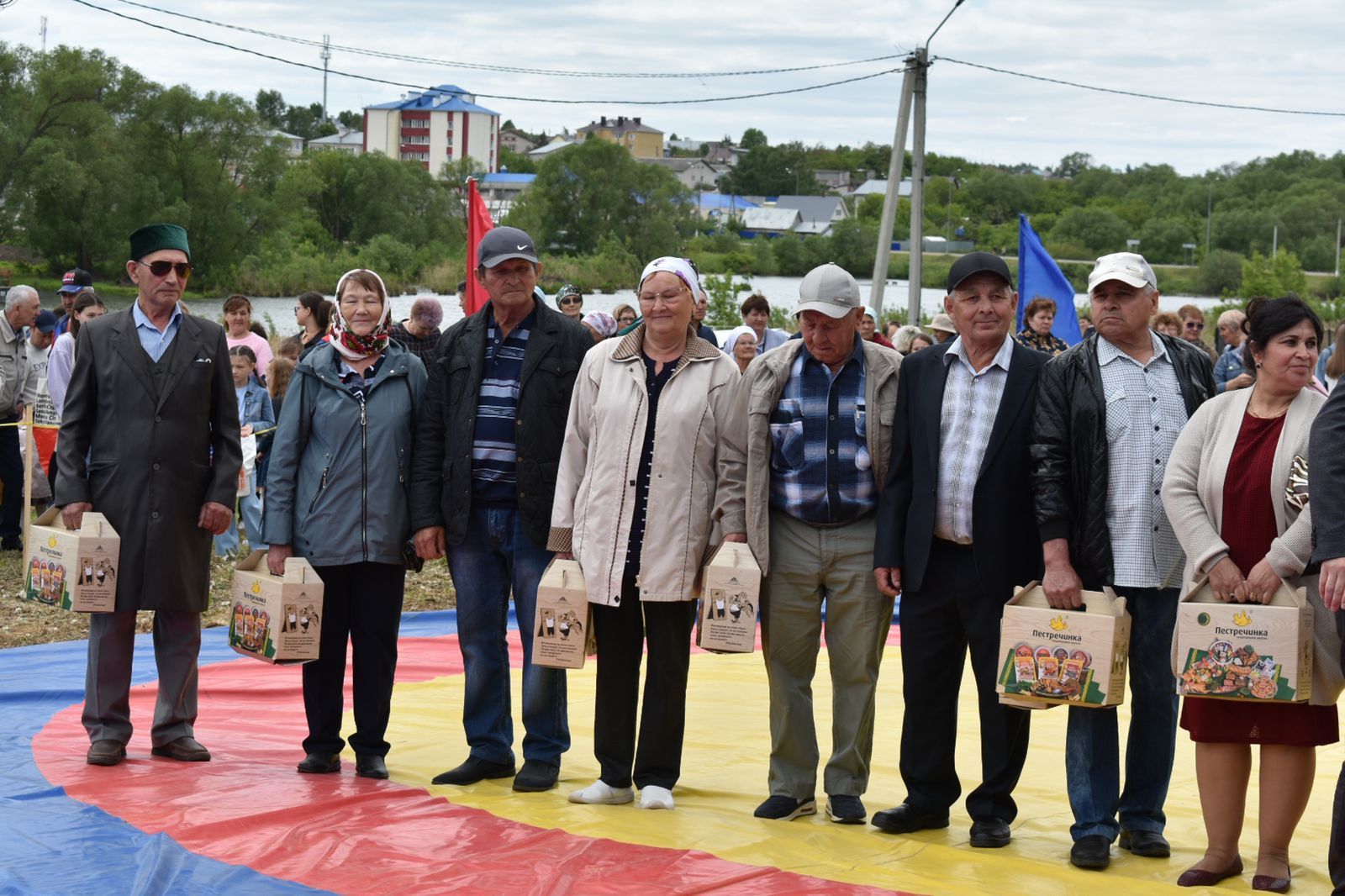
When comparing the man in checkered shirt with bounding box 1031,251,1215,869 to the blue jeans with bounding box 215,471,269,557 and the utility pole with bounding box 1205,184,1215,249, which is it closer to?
the blue jeans with bounding box 215,471,269,557

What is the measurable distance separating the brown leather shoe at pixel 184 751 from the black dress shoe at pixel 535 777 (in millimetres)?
1194

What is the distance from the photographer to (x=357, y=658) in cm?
525

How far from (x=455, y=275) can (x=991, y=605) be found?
35130mm

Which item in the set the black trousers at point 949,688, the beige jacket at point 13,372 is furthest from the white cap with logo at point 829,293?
the beige jacket at point 13,372

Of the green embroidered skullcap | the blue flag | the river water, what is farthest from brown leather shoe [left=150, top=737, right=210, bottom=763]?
the river water

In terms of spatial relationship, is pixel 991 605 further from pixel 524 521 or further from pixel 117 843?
pixel 117 843

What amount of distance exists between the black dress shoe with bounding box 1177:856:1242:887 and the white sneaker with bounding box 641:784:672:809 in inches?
65.3

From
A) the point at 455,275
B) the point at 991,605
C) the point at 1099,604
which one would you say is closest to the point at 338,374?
the point at 991,605

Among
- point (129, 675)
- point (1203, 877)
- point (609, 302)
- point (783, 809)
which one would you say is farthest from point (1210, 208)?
point (129, 675)

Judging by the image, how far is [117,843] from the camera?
14.1 ft

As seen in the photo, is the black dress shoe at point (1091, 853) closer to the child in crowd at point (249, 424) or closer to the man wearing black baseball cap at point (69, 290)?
the child in crowd at point (249, 424)

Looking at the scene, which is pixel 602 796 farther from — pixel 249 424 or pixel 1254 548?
pixel 249 424

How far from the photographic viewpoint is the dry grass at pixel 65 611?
798 centimetres

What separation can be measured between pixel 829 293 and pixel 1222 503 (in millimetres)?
1400
